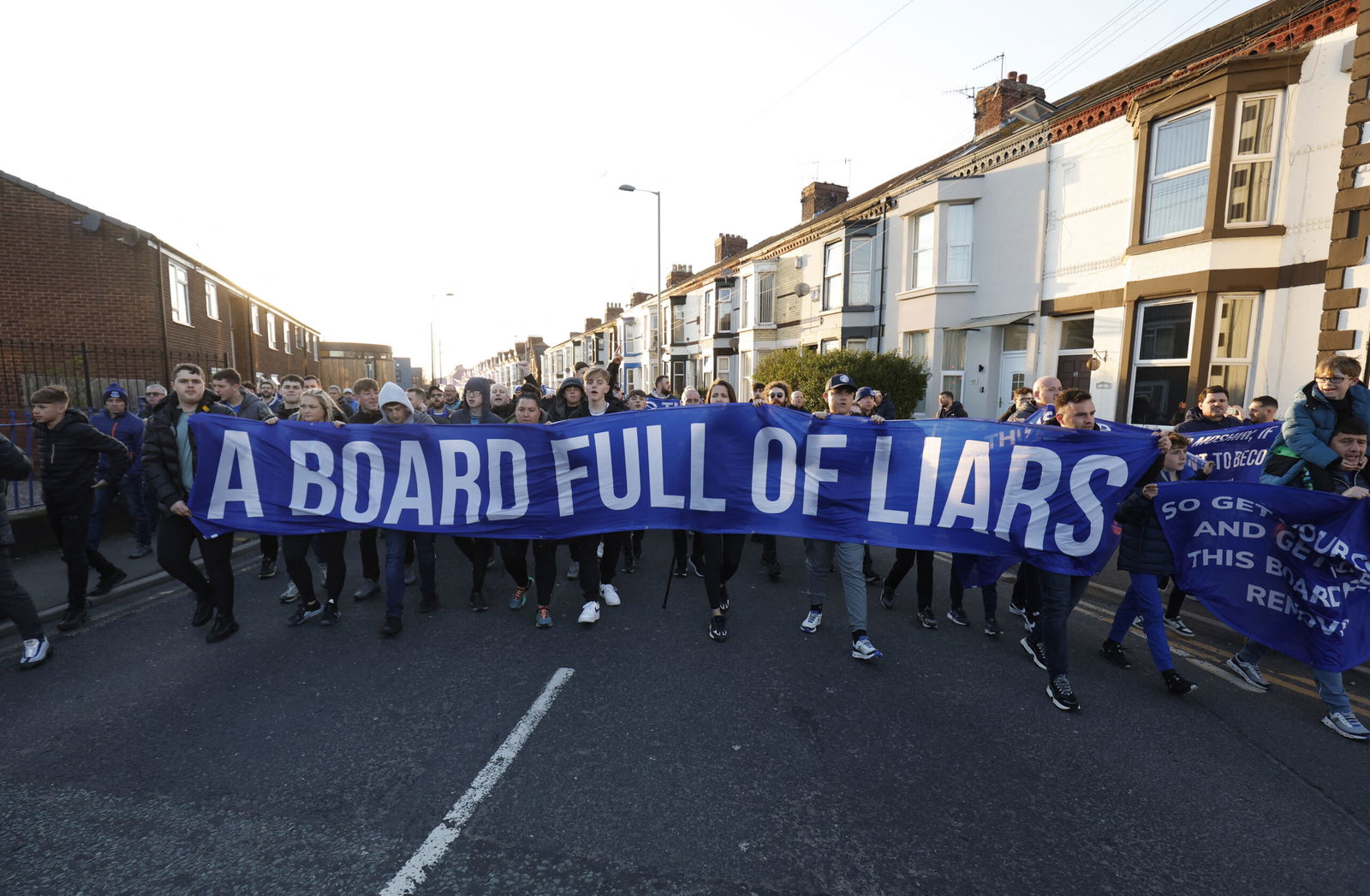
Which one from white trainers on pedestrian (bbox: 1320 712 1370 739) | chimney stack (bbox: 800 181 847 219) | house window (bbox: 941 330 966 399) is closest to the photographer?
A: white trainers on pedestrian (bbox: 1320 712 1370 739)

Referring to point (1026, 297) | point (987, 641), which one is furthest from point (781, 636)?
point (1026, 297)

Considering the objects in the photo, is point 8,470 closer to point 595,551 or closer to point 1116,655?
point 595,551

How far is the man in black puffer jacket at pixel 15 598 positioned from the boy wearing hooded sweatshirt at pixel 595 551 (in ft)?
13.0

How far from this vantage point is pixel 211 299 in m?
22.1

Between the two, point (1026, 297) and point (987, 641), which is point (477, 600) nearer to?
point (987, 641)

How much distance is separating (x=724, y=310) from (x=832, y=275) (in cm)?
1000

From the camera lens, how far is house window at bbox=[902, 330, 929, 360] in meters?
17.3

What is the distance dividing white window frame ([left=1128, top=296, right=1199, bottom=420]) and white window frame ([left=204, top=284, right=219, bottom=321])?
26924 mm

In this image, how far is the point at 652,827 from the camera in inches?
113

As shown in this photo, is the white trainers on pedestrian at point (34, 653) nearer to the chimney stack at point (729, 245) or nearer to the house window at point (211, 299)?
the house window at point (211, 299)

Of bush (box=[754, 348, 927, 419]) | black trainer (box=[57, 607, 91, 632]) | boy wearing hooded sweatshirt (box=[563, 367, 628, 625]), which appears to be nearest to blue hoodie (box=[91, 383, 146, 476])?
black trainer (box=[57, 607, 91, 632])

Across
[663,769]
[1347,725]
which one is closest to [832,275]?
[1347,725]

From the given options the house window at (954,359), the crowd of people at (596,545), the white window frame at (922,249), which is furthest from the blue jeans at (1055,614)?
the white window frame at (922,249)

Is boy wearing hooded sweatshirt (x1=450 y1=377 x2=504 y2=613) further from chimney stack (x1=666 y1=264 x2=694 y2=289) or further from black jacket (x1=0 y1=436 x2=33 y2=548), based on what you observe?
chimney stack (x1=666 y1=264 x2=694 y2=289)
